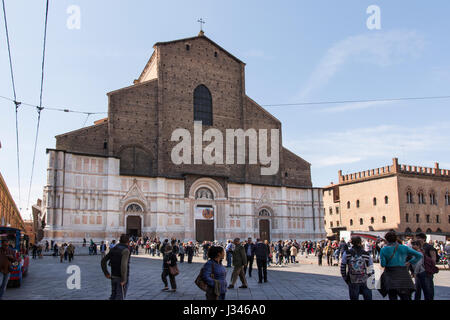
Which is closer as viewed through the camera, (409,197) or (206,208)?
(206,208)

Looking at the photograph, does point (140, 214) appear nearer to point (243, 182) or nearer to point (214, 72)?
point (243, 182)

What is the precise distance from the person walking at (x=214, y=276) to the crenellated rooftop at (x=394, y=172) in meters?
47.2

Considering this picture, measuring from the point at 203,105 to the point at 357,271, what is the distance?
32166mm

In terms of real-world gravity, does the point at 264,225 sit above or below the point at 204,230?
above

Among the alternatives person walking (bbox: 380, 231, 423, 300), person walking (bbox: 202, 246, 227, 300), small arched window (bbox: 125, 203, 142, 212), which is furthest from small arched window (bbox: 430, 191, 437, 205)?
person walking (bbox: 202, 246, 227, 300)

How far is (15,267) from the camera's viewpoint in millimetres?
11469

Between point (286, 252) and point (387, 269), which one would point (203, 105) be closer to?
point (286, 252)

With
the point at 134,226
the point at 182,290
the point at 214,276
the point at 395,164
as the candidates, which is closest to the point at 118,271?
the point at 214,276

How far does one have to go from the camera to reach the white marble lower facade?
30.9 metres

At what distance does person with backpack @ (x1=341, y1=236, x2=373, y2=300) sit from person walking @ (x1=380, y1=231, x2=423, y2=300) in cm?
26

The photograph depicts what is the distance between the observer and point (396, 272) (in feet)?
21.9

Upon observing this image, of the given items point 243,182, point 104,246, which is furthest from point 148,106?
point 104,246

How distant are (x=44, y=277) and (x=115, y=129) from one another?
67.4ft

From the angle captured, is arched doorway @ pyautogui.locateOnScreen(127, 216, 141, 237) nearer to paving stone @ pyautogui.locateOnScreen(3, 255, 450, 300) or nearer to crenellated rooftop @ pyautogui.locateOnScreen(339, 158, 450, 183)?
paving stone @ pyautogui.locateOnScreen(3, 255, 450, 300)
